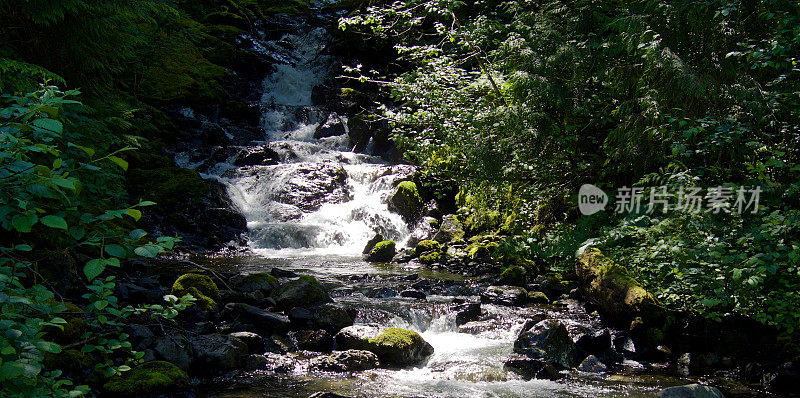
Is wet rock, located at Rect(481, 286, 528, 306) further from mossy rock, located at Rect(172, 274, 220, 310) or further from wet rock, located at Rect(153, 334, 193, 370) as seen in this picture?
wet rock, located at Rect(153, 334, 193, 370)

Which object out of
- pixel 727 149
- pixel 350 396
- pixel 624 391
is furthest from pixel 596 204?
pixel 350 396

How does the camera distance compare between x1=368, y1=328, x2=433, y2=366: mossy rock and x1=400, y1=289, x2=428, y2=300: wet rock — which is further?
x1=400, y1=289, x2=428, y2=300: wet rock

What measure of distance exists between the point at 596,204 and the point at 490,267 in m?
3.35

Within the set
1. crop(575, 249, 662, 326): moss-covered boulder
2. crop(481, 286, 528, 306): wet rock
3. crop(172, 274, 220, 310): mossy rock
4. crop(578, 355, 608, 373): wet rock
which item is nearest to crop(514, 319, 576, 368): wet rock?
crop(578, 355, 608, 373): wet rock

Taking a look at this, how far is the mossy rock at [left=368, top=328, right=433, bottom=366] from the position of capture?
19.0 ft

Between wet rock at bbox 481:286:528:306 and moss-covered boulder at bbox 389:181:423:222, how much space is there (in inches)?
294

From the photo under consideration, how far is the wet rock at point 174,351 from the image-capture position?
4.98 m

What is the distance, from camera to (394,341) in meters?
5.86

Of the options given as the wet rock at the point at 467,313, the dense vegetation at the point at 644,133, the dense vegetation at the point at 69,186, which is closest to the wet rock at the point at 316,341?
the dense vegetation at the point at 69,186

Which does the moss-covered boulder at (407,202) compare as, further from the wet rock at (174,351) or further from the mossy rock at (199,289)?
the wet rock at (174,351)

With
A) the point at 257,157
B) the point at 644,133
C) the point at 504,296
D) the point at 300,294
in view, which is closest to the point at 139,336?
the point at 300,294

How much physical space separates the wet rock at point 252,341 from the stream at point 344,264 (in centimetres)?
38

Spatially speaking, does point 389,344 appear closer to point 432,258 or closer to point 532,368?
point 532,368

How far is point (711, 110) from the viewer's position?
641cm
